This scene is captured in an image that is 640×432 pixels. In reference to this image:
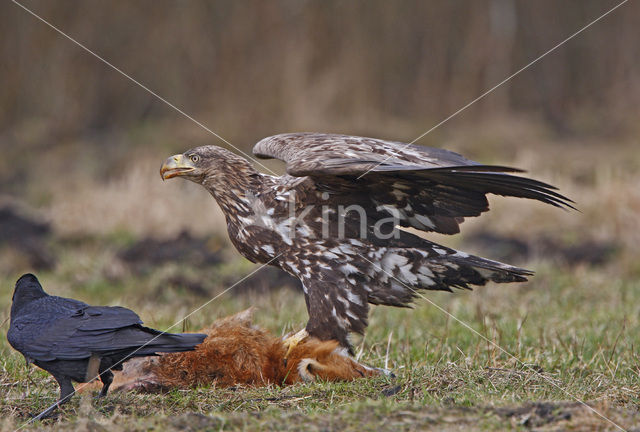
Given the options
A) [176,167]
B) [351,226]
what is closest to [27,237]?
Answer: [176,167]

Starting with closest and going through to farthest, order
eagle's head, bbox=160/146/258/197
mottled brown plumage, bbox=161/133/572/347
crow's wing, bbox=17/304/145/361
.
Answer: crow's wing, bbox=17/304/145/361 < mottled brown plumage, bbox=161/133/572/347 < eagle's head, bbox=160/146/258/197

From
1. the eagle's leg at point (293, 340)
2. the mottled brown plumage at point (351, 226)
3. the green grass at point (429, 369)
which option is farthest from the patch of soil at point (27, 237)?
the eagle's leg at point (293, 340)

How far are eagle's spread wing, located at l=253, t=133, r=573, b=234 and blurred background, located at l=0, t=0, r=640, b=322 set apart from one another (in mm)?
6045

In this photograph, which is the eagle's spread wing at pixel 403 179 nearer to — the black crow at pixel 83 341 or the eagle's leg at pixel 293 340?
the eagle's leg at pixel 293 340

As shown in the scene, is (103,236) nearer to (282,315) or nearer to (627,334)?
(282,315)

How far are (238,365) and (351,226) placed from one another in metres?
1.12

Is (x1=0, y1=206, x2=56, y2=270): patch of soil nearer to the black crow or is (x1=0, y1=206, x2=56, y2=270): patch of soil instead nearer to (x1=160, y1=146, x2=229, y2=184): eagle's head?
(x1=160, y1=146, x2=229, y2=184): eagle's head

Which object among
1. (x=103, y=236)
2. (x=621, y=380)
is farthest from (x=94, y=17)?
(x=621, y=380)

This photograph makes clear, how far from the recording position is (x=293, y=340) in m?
4.39

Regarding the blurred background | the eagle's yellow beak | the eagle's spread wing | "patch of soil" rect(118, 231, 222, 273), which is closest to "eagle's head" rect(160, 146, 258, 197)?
the eagle's yellow beak

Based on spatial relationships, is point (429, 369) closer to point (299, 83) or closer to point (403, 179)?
point (403, 179)

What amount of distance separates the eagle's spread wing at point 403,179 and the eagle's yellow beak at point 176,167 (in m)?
0.57

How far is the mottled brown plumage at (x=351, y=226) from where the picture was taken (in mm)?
4555

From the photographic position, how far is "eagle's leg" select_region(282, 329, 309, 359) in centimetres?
427
